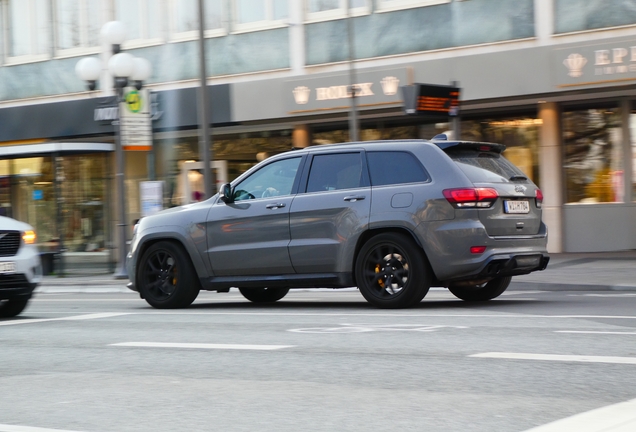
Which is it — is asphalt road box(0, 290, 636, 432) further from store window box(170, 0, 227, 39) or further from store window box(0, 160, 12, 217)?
store window box(170, 0, 227, 39)

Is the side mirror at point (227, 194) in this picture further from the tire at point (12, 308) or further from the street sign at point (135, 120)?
the street sign at point (135, 120)

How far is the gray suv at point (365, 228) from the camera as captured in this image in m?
10.4

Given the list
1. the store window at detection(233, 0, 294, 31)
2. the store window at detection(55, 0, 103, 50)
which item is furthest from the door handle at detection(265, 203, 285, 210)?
the store window at detection(55, 0, 103, 50)

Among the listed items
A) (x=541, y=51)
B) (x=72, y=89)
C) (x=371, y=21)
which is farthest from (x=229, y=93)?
(x=541, y=51)

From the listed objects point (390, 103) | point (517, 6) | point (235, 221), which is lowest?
point (235, 221)

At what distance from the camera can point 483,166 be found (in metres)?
10.9

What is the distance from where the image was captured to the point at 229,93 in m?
24.6

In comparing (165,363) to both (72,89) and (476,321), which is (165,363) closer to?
(476,321)

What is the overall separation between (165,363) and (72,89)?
72.7 ft

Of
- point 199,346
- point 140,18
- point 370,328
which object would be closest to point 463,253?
point 370,328

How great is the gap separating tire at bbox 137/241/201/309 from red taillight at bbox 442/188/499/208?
324 cm

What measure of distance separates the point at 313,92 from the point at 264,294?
10.4 metres

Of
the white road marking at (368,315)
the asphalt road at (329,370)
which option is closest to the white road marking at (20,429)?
the asphalt road at (329,370)

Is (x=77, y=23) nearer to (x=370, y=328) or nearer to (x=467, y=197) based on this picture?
(x=467, y=197)
